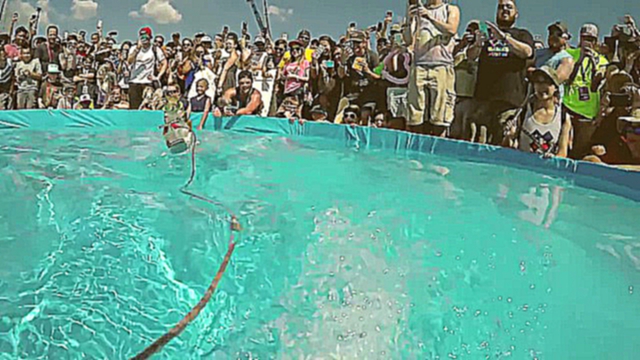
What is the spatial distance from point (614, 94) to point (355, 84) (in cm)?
360

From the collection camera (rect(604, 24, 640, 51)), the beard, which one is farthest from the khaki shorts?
camera (rect(604, 24, 640, 51))

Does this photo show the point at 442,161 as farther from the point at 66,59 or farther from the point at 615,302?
the point at 66,59

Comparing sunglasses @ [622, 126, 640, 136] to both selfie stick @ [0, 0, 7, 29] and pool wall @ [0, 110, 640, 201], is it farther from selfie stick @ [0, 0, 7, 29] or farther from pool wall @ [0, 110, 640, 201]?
selfie stick @ [0, 0, 7, 29]

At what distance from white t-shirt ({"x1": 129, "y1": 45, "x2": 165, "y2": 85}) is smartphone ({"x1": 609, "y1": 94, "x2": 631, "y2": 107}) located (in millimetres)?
6915

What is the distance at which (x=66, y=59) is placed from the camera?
11953 millimetres

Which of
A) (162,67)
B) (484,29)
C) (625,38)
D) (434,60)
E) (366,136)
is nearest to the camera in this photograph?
(484,29)

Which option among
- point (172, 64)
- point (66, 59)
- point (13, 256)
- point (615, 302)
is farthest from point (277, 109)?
point (615, 302)

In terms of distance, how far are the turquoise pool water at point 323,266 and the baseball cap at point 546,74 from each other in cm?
93

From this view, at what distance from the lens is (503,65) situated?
660 centimetres

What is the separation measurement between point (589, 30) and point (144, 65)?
22.2ft

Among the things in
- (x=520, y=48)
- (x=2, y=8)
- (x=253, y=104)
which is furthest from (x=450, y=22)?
(x=2, y=8)

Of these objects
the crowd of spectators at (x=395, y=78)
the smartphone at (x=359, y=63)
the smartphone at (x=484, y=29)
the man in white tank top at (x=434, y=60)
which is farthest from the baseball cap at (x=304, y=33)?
the smartphone at (x=484, y=29)

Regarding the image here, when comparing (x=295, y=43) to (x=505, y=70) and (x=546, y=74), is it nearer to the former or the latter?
(x=505, y=70)

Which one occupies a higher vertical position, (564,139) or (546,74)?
(546,74)
